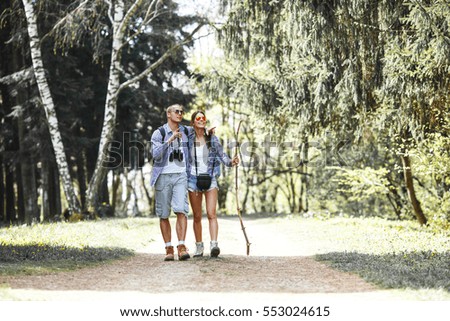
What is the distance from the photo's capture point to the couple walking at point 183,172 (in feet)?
29.6

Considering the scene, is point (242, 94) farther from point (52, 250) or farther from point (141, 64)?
point (141, 64)

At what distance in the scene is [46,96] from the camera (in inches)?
746

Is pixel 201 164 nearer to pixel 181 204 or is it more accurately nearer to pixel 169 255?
pixel 181 204

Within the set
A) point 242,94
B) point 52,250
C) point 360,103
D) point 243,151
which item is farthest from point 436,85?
point 243,151

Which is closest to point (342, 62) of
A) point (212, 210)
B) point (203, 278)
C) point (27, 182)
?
point (212, 210)

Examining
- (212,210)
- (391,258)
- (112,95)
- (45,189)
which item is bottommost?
(391,258)

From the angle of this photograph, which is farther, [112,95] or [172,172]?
[112,95]

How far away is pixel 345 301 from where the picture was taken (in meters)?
5.82

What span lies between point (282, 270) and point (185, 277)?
5.70 feet

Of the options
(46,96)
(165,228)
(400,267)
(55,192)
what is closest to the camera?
(400,267)

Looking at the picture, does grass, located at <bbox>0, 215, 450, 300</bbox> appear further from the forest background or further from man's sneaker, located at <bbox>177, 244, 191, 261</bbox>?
the forest background

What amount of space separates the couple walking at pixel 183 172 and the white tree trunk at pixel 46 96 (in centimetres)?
1084

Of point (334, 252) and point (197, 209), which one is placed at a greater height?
point (197, 209)

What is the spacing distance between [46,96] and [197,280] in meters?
13.7
